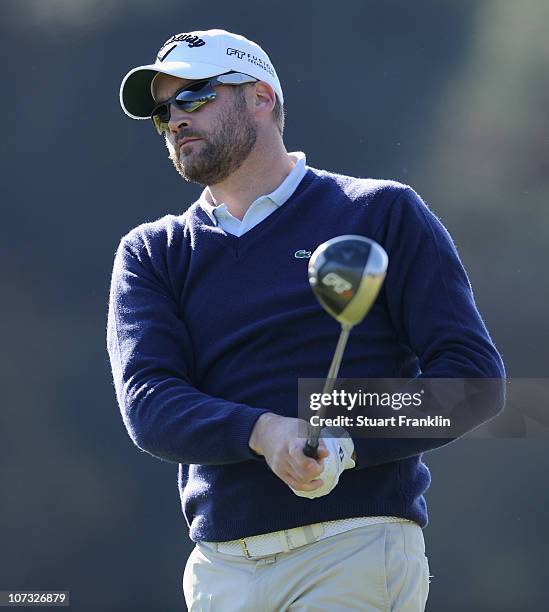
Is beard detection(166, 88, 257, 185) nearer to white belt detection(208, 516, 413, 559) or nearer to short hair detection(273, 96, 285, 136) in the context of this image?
short hair detection(273, 96, 285, 136)

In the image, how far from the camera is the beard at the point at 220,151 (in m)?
2.78

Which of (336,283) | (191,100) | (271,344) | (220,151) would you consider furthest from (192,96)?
(336,283)

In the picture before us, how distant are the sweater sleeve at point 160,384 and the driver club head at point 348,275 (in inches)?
20.0

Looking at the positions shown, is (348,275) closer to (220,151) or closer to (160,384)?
(160,384)

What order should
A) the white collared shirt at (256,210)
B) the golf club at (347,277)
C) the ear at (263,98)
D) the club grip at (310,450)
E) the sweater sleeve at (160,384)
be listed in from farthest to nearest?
the ear at (263,98)
the white collared shirt at (256,210)
the sweater sleeve at (160,384)
the club grip at (310,450)
the golf club at (347,277)

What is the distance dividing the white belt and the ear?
0.93 metres

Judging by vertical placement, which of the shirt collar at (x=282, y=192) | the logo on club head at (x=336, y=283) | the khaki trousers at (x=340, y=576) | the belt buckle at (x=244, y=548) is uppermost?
the shirt collar at (x=282, y=192)

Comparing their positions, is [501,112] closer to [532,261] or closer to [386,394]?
[532,261]

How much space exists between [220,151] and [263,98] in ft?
0.75

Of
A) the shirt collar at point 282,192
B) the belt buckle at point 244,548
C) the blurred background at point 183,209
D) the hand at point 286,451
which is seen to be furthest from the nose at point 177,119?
the blurred background at point 183,209

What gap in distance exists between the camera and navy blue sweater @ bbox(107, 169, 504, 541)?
245 centimetres

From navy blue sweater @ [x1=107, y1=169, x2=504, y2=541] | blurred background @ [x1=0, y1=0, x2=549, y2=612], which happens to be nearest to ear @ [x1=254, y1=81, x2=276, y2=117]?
navy blue sweater @ [x1=107, y1=169, x2=504, y2=541]

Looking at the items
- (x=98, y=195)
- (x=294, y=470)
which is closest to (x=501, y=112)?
(x=98, y=195)

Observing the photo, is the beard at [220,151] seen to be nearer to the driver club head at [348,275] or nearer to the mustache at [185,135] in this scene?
the mustache at [185,135]
